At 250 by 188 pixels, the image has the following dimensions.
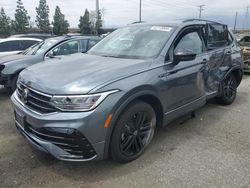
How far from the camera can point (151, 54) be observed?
10.4 feet

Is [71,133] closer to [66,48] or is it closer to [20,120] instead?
[20,120]

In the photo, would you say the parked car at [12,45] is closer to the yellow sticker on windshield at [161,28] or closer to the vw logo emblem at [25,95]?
the vw logo emblem at [25,95]

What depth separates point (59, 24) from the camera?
60594 mm

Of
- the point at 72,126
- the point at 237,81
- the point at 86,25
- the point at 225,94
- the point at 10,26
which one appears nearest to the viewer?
the point at 72,126

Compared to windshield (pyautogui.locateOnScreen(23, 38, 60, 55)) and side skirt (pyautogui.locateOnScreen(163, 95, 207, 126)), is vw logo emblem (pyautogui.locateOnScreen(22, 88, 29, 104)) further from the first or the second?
windshield (pyautogui.locateOnScreen(23, 38, 60, 55))

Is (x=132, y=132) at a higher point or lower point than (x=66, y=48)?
lower

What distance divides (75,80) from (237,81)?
4.12 metres

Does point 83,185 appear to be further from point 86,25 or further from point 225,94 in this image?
point 86,25

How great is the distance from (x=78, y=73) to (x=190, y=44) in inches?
78.0

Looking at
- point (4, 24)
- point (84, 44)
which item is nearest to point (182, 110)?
point (84, 44)

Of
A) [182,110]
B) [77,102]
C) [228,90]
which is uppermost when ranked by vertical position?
[77,102]

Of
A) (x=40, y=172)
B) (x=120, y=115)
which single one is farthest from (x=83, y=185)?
(x=120, y=115)

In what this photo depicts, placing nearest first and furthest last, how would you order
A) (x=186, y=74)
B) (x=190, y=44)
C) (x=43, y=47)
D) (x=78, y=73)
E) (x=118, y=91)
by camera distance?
(x=118, y=91) < (x=78, y=73) < (x=186, y=74) < (x=190, y=44) < (x=43, y=47)

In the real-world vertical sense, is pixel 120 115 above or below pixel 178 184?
above
